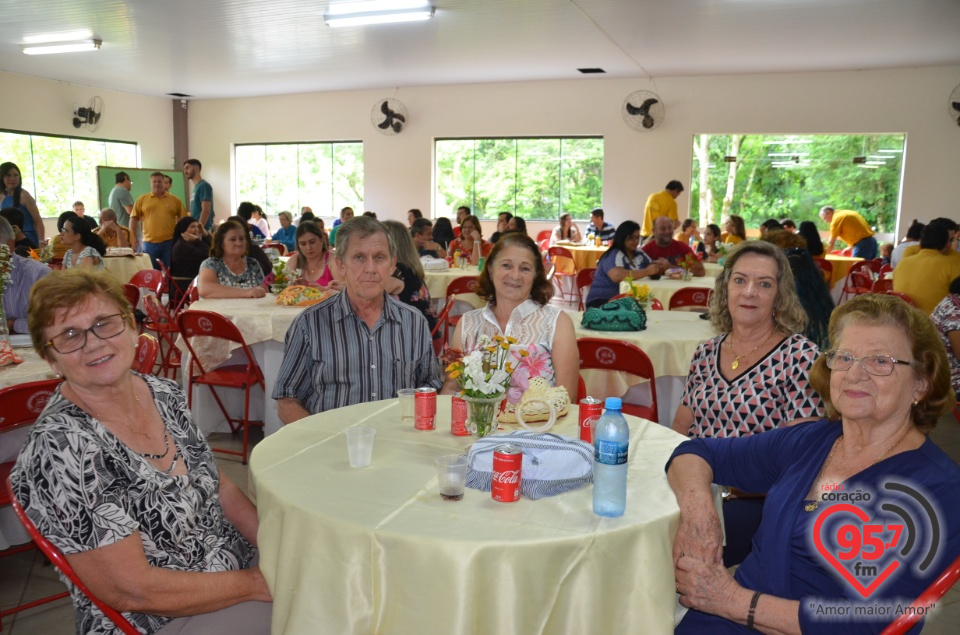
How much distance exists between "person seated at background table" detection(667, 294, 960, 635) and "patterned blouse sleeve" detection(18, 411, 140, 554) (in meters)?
1.27

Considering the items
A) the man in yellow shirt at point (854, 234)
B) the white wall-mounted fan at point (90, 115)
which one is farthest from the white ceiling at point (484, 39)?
the man in yellow shirt at point (854, 234)

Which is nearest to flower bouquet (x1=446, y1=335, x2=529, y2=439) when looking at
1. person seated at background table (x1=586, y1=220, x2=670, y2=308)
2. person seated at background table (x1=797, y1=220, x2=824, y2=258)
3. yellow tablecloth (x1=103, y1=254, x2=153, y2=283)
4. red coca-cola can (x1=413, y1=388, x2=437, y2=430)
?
red coca-cola can (x1=413, y1=388, x2=437, y2=430)

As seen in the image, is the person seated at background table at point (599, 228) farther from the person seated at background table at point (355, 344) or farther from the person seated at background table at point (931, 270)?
the person seated at background table at point (355, 344)

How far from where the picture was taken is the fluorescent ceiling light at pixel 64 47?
951 cm

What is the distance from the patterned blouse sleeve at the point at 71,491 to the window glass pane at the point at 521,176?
39.6 ft

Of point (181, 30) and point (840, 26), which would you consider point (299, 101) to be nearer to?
point (181, 30)

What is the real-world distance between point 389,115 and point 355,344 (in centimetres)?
1170

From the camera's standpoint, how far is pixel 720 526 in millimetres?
1705

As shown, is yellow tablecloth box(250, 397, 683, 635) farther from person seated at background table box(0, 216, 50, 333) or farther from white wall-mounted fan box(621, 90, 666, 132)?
white wall-mounted fan box(621, 90, 666, 132)

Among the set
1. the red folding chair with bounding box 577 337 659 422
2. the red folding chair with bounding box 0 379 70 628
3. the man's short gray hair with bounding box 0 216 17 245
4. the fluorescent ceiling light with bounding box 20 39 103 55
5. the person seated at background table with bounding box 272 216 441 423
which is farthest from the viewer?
the fluorescent ceiling light with bounding box 20 39 103 55

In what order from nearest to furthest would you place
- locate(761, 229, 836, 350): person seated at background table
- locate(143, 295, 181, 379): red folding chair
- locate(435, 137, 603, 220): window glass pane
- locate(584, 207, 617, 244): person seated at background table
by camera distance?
locate(761, 229, 836, 350): person seated at background table, locate(143, 295, 181, 379): red folding chair, locate(584, 207, 617, 244): person seated at background table, locate(435, 137, 603, 220): window glass pane

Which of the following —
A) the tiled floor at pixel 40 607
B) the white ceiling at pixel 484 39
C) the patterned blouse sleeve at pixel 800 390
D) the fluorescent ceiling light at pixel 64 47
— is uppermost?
the white ceiling at pixel 484 39

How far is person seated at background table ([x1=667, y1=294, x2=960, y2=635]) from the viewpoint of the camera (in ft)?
4.91

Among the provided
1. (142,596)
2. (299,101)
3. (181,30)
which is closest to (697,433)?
(142,596)
